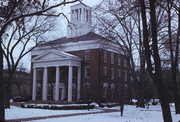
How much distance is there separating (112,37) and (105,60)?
17.6 metres

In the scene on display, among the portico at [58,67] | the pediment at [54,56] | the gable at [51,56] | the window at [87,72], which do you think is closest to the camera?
the portico at [58,67]

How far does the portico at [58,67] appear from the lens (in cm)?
4522

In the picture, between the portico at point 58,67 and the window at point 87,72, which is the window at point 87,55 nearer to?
the portico at point 58,67

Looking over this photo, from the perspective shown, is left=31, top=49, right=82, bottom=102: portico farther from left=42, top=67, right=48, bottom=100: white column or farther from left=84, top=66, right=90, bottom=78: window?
left=84, top=66, right=90, bottom=78: window

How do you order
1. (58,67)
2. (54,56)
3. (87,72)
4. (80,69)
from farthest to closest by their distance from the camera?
(80,69)
(87,72)
(54,56)
(58,67)

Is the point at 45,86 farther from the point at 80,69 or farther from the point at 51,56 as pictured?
the point at 80,69

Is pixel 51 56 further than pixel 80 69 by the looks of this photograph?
No

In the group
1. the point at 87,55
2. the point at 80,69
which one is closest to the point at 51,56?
the point at 80,69

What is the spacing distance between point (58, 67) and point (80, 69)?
3.87 meters

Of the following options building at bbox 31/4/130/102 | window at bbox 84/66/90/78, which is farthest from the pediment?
window at bbox 84/66/90/78

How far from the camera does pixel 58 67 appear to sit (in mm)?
46594

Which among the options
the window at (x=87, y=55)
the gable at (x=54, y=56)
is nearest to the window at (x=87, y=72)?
the window at (x=87, y=55)

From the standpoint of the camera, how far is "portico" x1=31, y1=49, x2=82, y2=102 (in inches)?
1780

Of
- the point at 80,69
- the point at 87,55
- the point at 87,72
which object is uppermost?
the point at 87,55
